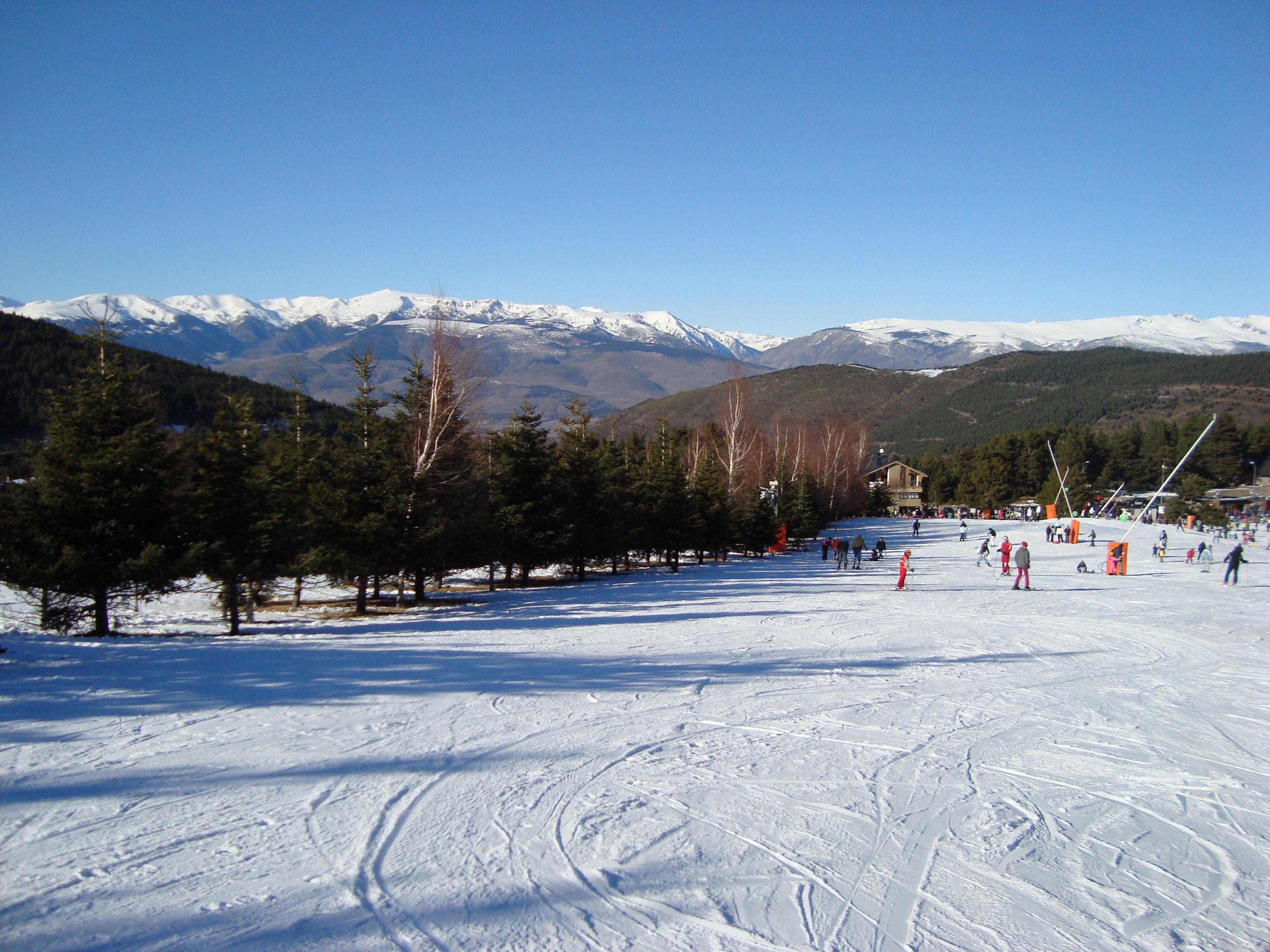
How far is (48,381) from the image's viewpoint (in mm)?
63906

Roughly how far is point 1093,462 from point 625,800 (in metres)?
128

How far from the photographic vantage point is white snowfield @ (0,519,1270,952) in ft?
14.0

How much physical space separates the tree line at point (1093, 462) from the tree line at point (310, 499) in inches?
3195

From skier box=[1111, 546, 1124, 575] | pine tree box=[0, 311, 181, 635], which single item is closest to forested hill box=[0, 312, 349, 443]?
pine tree box=[0, 311, 181, 635]

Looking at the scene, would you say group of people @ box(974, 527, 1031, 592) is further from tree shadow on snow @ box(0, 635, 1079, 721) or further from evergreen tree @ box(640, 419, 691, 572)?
evergreen tree @ box(640, 419, 691, 572)

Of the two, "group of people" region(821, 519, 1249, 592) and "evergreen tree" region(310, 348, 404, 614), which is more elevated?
"evergreen tree" region(310, 348, 404, 614)

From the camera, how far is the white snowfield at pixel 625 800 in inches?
168

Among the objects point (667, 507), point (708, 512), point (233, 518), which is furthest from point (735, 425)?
point (233, 518)

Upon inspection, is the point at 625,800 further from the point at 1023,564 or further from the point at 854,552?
the point at 854,552

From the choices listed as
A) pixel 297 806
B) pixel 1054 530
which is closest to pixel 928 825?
pixel 297 806

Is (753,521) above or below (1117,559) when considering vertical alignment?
above

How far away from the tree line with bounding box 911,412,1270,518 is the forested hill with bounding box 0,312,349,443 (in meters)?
83.5

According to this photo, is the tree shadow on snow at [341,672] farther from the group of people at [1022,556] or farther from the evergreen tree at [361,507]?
the group of people at [1022,556]

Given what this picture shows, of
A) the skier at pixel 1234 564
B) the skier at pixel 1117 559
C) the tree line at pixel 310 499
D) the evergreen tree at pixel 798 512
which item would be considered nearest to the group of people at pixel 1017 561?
the skier at pixel 1117 559
